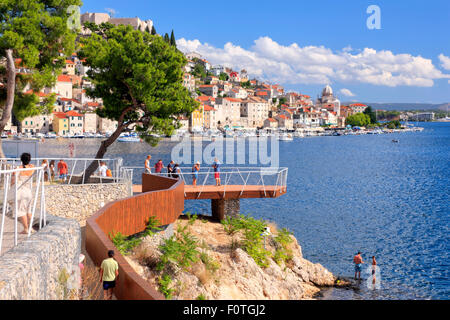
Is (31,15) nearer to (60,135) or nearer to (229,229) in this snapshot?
(229,229)

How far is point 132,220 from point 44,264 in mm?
7290

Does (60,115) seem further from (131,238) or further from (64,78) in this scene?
(131,238)

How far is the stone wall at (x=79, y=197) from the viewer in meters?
16.1

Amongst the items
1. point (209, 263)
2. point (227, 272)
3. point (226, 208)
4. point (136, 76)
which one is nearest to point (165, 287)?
point (209, 263)

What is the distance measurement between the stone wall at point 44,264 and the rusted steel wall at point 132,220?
78 centimetres

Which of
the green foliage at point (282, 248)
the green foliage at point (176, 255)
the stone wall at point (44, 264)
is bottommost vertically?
the green foliage at point (282, 248)

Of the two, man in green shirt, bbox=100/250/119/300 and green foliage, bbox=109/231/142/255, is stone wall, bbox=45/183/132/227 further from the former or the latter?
man in green shirt, bbox=100/250/119/300

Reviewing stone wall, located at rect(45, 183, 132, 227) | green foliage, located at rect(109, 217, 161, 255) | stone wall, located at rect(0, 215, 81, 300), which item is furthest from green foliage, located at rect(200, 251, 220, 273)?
stone wall, located at rect(0, 215, 81, 300)

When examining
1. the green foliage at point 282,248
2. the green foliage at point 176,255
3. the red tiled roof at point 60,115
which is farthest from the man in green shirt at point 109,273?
the red tiled roof at point 60,115

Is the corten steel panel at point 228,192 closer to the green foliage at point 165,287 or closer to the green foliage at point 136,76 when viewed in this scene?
the green foliage at point 136,76

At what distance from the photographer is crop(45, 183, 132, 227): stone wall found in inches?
633

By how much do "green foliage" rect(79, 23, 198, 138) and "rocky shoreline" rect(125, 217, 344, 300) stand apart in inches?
237
